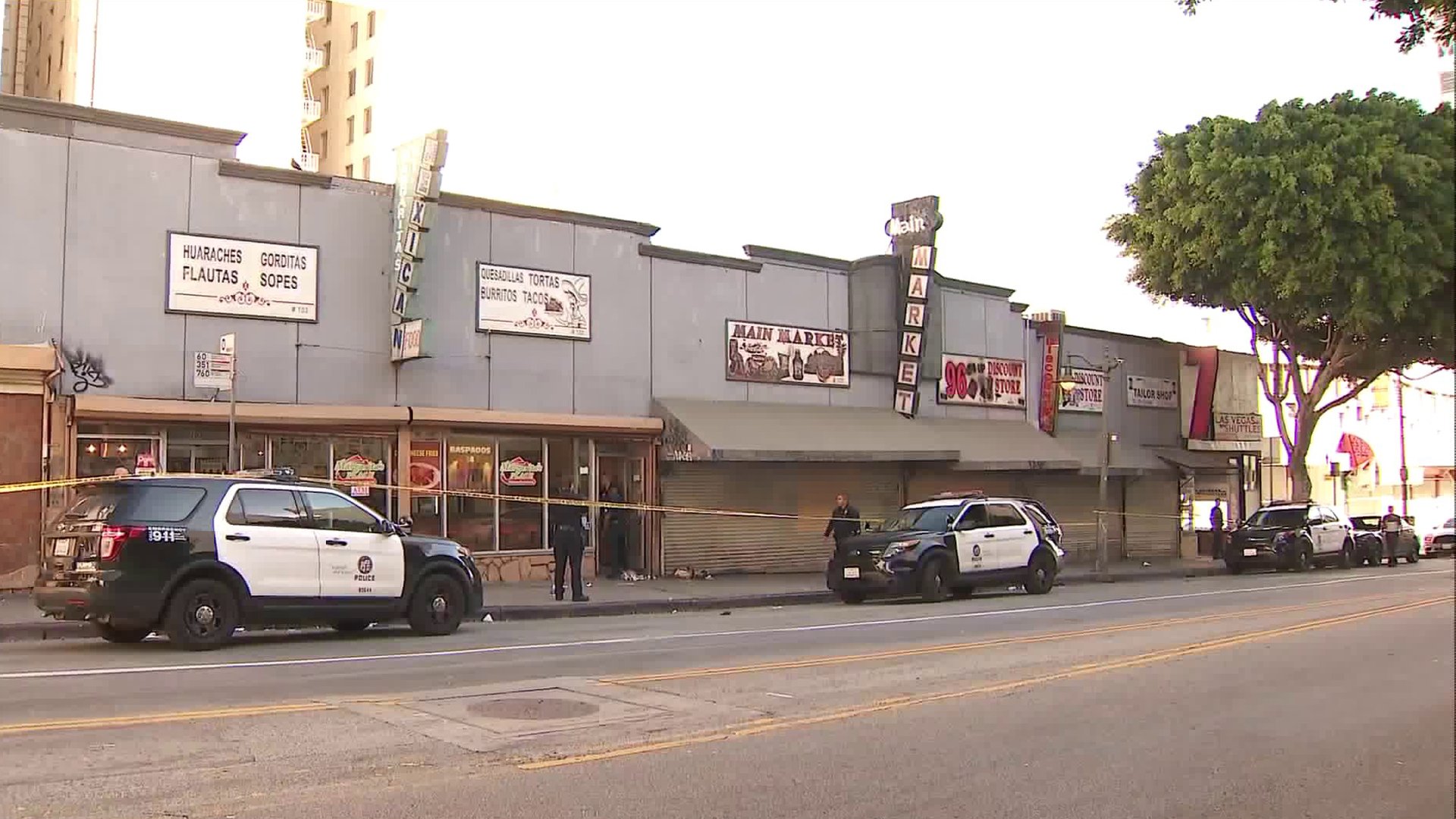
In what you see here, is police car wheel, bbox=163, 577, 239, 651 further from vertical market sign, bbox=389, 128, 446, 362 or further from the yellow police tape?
vertical market sign, bbox=389, 128, 446, 362

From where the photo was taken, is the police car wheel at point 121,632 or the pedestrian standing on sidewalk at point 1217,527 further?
the pedestrian standing on sidewalk at point 1217,527

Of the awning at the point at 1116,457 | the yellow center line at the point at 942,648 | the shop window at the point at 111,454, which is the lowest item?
the yellow center line at the point at 942,648

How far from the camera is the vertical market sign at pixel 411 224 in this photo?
64.0 ft

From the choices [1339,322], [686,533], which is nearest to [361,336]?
[686,533]

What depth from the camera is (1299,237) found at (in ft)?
86.9

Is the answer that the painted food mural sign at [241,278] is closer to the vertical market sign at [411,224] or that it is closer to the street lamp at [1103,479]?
the vertical market sign at [411,224]

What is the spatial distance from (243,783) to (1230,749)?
6.05 metres

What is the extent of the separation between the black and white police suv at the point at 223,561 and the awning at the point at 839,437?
9.09 m

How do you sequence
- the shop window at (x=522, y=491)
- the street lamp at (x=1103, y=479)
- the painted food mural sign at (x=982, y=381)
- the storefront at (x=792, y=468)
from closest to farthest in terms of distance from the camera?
the shop window at (x=522, y=491), the storefront at (x=792, y=468), the street lamp at (x=1103, y=479), the painted food mural sign at (x=982, y=381)

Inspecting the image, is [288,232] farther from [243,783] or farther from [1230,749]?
[1230,749]

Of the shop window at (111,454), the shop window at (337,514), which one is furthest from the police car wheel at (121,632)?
the shop window at (111,454)

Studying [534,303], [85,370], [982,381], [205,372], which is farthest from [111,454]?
[982,381]

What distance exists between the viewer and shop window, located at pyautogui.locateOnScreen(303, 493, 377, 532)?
13.4m

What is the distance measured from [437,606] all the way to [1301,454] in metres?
28.0
